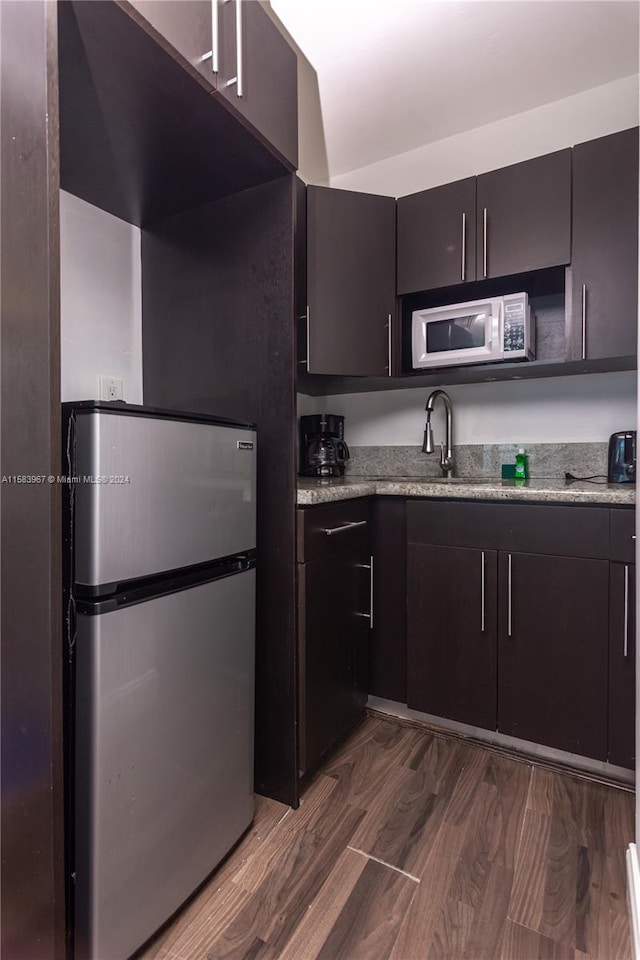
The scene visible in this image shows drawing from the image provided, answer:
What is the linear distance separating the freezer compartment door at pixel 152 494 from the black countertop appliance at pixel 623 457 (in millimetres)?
1395

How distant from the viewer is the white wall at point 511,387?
1.91 m

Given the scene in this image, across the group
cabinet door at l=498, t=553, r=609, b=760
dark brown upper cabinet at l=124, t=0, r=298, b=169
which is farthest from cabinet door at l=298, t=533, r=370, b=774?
dark brown upper cabinet at l=124, t=0, r=298, b=169

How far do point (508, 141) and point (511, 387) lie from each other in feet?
3.55

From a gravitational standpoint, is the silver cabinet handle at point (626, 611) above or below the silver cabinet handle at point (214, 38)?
below

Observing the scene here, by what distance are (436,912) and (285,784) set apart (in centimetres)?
51

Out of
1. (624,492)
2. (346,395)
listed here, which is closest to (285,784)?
(624,492)

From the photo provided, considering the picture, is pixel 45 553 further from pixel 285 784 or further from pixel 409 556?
pixel 409 556

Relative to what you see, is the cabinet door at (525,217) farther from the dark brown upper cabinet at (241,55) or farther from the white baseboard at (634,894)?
the white baseboard at (634,894)

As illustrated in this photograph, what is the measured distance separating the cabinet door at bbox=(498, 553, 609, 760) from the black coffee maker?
3.04ft

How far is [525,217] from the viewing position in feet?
5.71

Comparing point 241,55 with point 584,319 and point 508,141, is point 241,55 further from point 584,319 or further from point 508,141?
point 508,141

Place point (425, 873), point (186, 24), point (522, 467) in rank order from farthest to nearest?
point (522, 467)
point (425, 873)
point (186, 24)

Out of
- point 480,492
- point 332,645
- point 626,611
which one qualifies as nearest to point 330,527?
point 332,645

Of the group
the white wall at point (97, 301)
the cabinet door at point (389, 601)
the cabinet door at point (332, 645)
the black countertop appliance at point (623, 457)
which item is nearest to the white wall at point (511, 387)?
the black countertop appliance at point (623, 457)
